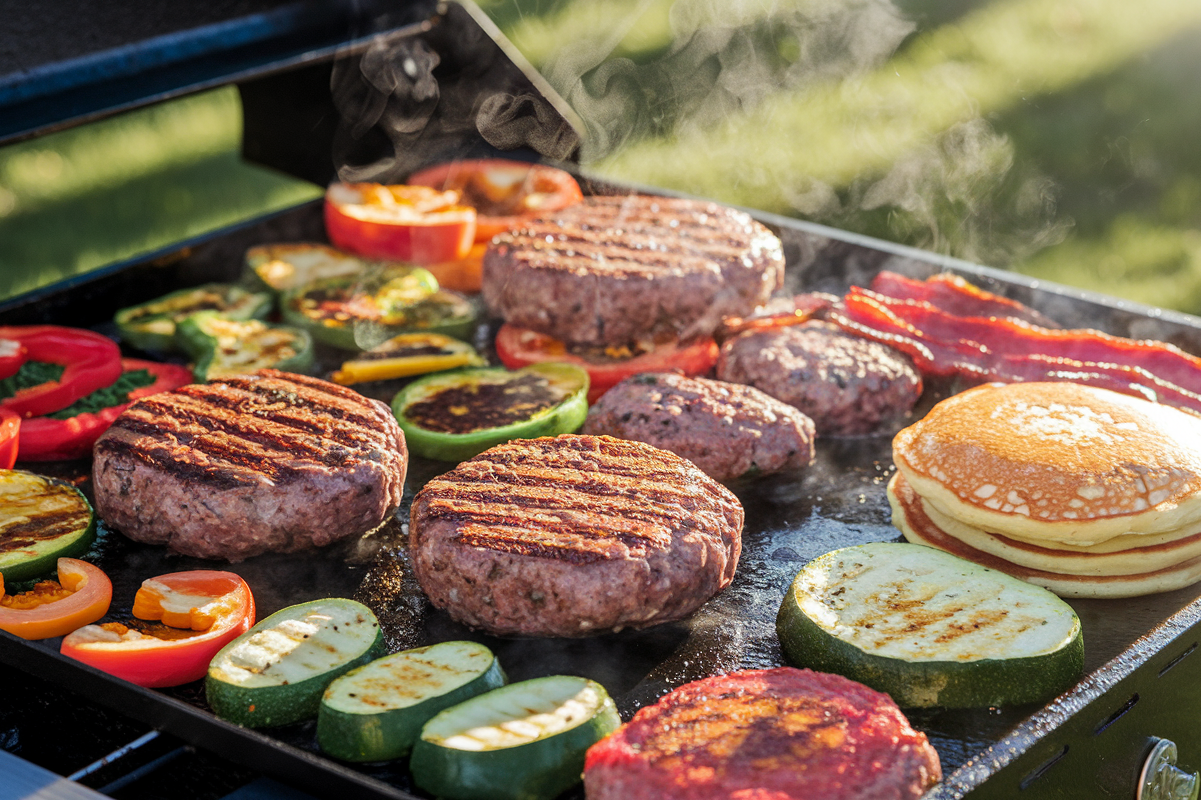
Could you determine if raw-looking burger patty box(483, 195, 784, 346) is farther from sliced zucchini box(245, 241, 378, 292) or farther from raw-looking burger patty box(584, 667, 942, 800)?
raw-looking burger patty box(584, 667, 942, 800)

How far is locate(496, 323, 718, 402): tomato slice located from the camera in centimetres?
440

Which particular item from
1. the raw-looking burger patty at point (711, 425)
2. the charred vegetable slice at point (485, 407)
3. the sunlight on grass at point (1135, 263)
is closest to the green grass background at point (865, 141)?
the sunlight on grass at point (1135, 263)

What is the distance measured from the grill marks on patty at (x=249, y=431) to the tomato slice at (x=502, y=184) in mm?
2295

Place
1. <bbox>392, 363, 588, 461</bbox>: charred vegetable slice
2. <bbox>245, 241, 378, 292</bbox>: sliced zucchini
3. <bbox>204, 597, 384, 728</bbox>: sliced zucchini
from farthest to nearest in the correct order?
<bbox>245, 241, 378, 292</bbox>: sliced zucchini, <bbox>392, 363, 588, 461</bbox>: charred vegetable slice, <bbox>204, 597, 384, 728</bbox>: sliced zucchini

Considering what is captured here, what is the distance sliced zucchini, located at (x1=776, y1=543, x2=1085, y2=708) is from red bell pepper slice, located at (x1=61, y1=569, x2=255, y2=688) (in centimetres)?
145

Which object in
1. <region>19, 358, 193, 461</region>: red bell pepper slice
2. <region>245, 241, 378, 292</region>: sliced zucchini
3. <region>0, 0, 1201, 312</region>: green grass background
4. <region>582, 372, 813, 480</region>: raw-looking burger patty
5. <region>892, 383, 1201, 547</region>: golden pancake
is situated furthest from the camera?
<region>0, 0, 1201, 312</region>: green grass background

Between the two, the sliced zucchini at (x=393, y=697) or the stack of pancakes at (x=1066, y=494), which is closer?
the sliced zucchini at (x=393, y=697)

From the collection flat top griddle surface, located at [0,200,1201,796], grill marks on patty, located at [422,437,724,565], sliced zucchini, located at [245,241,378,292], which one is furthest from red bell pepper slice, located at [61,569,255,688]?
sliced zucchini, located at [245,241,378,292]

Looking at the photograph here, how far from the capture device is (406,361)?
14.6ft

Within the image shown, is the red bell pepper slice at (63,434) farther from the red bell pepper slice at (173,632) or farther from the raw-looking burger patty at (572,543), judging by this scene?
the raw-looking burger patty at (572,543)

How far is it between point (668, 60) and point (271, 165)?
625 cm

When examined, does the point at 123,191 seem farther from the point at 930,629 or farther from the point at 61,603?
the point at 930,629

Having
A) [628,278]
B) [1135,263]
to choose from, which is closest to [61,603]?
[628,278]

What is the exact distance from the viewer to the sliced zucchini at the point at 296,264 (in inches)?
207
